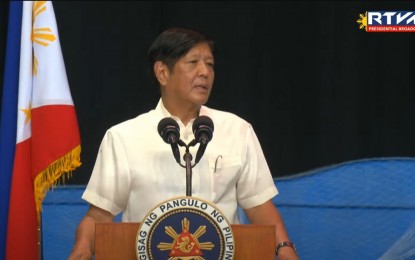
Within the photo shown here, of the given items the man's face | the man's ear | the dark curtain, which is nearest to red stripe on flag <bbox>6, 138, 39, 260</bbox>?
the dark curtain

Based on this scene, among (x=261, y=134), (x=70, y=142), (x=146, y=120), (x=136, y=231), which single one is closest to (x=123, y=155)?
(x=146, y=120)

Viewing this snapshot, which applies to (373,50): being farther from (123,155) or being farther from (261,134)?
(123,155)

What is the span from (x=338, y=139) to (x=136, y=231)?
165cm

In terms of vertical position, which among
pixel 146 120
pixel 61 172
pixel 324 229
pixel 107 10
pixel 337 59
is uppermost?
Result: pixel 107 10

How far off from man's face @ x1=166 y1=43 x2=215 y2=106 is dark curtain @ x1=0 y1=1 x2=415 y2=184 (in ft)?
3.40

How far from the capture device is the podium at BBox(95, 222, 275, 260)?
7.06ft

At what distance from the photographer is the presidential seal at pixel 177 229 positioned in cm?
210

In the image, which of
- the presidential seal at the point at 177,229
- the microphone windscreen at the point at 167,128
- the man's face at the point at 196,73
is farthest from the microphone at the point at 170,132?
the man's face at the point at 196,73

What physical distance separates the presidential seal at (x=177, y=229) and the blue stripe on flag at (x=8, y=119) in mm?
1368

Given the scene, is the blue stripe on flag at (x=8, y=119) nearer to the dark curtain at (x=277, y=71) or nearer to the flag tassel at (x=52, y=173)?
the flag tassel at (x=52, y=173)

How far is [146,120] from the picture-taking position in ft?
9.05

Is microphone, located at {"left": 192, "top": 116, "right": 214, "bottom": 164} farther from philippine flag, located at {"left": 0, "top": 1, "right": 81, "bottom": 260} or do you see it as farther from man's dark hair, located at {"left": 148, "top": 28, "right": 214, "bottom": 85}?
philippine flag, located at {"left": 0, "top": 1, "right": 81, "bottom": 260}

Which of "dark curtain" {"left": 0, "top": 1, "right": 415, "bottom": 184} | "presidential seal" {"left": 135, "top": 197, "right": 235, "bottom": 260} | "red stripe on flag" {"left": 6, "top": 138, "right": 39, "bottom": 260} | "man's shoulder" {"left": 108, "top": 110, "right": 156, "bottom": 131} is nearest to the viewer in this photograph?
"presidential seal" {"left": 135, "top": 197, "right": 235, "bottom": 260}

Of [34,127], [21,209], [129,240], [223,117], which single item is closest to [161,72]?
[223,117]
